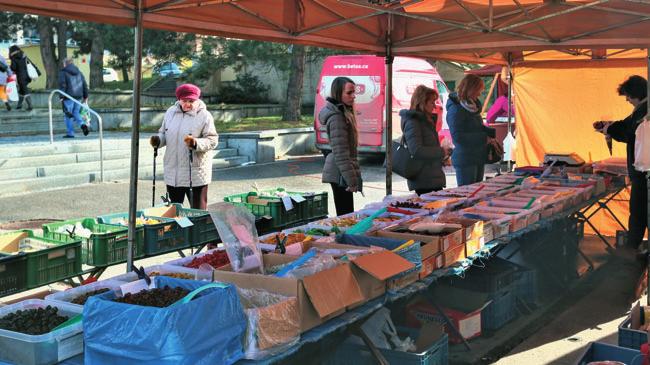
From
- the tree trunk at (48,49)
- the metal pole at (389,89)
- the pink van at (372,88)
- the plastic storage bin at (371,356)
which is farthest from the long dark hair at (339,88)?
the tree trunk at (48,49)

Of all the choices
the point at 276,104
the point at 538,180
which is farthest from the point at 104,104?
the point at 538,180

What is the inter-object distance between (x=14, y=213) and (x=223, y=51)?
11.9 meters

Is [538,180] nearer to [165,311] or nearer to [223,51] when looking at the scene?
[165,311]

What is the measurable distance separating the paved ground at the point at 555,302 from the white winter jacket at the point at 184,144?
543mm

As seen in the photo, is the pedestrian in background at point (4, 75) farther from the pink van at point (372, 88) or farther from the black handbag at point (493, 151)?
the black handbag at point (493, 151)

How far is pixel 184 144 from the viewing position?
6484 millimetres

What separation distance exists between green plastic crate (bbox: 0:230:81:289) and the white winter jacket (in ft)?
5.78

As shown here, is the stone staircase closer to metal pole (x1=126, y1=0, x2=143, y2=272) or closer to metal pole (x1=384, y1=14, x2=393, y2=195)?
→ metal pole (x1=384, y1=14, x2=393, y2=195)

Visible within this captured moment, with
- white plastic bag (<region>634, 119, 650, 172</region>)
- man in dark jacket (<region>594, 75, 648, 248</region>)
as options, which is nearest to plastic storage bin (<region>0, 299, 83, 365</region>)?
white plastic bag (<region>634, 119, 650, 172</region>)

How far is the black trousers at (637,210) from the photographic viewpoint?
7.47 m

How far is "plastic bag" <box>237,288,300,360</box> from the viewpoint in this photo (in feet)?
9.55

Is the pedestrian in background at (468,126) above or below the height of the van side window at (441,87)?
below

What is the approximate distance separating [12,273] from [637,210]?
6061 mm

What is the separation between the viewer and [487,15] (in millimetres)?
6715
